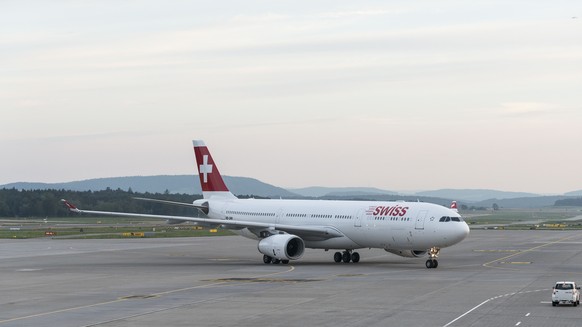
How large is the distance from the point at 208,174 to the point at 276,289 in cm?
3324

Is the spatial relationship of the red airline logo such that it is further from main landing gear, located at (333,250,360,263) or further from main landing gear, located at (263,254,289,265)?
main landing gear, located at (263,254,289,265)

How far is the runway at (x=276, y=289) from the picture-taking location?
36625mm

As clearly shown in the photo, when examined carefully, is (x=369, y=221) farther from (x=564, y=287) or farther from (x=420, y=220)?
(x=564, y=287)

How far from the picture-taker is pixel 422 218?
61.7 metres

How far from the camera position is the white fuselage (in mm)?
61188

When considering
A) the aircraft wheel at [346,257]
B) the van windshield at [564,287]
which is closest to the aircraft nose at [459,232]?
the aircraft wheel at [346,257]

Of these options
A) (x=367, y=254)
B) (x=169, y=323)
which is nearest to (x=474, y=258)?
(x=367, y=254)

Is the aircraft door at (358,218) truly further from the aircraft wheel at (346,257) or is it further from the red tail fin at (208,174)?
the red tail fin at (208,174)

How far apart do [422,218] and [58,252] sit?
114 ft

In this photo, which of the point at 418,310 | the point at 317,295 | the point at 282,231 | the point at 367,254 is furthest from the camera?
the point at 367,254

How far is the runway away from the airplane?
4.76 feet

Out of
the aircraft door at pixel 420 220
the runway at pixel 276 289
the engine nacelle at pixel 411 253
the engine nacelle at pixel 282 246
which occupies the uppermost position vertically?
the aircraft door at pixel 420 220

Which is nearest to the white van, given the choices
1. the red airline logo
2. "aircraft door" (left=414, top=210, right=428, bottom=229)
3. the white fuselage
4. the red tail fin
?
the white fuselage

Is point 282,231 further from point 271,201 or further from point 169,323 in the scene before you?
point 169,323
